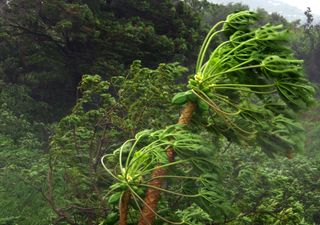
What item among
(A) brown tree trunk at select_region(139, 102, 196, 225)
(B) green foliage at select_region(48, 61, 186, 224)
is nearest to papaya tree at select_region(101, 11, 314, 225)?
(A) brown tree trunk at select_region(139, 102, 196, 225)

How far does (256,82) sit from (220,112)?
24 cm

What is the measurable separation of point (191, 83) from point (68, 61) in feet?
35.3

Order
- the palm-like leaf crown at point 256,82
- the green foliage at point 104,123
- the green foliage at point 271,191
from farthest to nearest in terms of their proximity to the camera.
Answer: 1. the green foliage at point 104,123
2. the green foliage at point 271,191
3. the palm-like leaf crown at point 256,82

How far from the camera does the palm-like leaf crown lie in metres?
2.16

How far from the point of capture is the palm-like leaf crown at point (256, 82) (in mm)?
2158

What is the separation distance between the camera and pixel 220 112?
232 cm

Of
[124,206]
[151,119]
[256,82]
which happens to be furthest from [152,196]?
[151,119]

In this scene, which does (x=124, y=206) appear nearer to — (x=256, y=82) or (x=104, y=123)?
(x=256, y=82)

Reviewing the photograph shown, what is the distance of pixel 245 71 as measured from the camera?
223 cm

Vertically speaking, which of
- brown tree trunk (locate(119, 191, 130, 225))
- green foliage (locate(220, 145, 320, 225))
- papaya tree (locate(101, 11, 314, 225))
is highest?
papaya tree (locate(101, 11, 314, 225))

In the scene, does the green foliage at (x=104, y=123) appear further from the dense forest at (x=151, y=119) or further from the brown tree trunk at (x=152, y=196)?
the brown tree trunk at (x=152, y=196)

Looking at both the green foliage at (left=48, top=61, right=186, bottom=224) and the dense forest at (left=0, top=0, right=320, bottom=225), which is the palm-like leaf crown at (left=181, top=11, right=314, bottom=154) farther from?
the green foliage at (left=48, top=61, right=186, bottom=224)

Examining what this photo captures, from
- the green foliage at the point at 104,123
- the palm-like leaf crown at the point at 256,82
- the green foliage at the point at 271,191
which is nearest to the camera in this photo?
the palm-like leaf crown at the point at 256,82

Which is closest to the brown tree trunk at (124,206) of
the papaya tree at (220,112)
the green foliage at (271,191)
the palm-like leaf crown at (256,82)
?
the papaya tree at (220,112)
